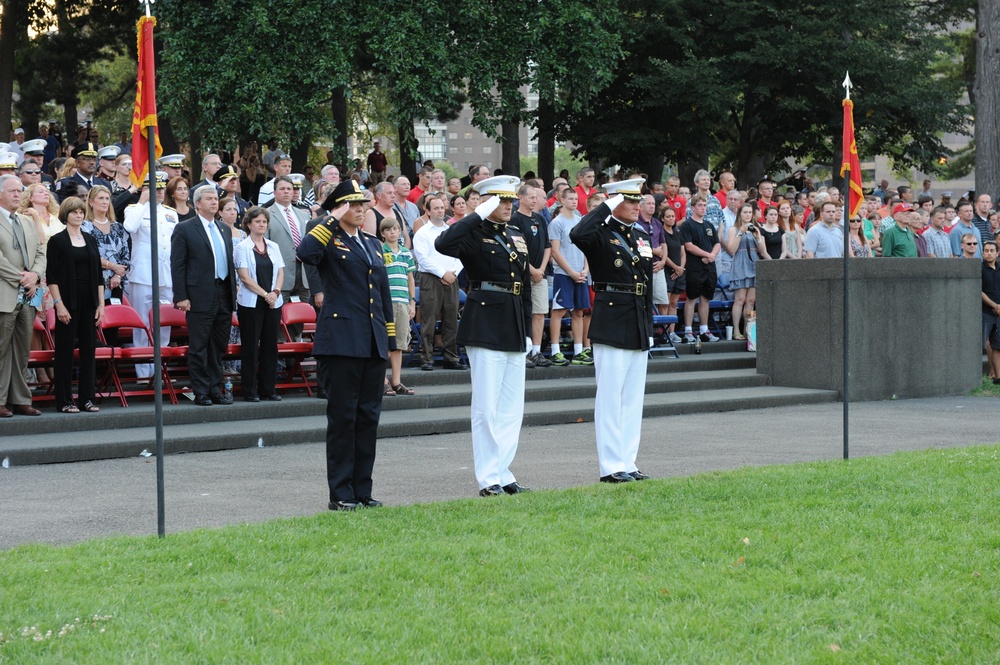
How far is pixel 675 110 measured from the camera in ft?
102

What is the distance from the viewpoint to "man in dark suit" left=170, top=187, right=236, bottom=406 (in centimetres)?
1405

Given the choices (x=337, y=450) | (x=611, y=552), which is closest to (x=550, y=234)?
(x=337, y=450)

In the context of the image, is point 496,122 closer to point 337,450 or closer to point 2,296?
point 2,296

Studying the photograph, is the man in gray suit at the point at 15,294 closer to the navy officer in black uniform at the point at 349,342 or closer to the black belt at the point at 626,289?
the navy officer in black uniform at the point at 349,342

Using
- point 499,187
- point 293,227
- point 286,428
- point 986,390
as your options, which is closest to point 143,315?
point 293,227

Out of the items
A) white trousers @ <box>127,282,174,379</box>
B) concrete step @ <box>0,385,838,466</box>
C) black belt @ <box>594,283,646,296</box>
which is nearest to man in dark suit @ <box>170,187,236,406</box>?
concrete step @ <box>0,385,838,466</box>

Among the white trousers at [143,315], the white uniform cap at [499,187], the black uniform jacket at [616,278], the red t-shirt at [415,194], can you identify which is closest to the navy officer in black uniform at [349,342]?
the white uniform cap at [499,187]

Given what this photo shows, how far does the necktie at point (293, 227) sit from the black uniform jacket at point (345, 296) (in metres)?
7.01

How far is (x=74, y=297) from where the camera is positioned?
13.3m

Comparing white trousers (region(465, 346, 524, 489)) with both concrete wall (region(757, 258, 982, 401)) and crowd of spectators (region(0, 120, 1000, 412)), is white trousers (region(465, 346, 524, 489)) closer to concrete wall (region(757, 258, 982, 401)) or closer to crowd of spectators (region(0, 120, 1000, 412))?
crowd of spectators (region(0, 120, 1000, 412))

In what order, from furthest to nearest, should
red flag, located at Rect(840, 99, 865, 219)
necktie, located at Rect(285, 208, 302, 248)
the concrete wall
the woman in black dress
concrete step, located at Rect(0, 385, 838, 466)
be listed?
the concrete wall
necktie, located at Rect(285, 208, 302, 248)
the woman in black dress
concrete step, located at Rect(0, 385, 838, 466)
red flag, located at Rect(840, 99, 865, 219)

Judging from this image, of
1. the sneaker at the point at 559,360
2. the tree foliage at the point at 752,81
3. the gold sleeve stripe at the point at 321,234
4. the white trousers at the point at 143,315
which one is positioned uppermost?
the tree foliage at the point at 752,81

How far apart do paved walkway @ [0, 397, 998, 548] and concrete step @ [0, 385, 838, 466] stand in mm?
186

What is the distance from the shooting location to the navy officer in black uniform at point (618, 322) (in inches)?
412
